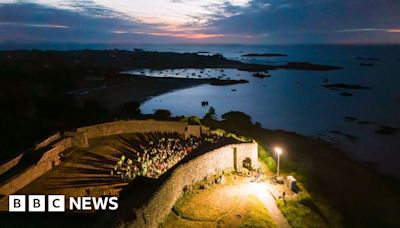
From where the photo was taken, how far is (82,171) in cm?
1558

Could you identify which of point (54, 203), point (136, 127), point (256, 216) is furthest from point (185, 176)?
point (136, 127)

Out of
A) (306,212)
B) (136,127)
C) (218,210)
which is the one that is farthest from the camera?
(136,127)

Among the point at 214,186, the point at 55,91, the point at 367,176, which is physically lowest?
the point at 367,176

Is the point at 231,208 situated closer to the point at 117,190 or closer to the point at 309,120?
the point at 117,190

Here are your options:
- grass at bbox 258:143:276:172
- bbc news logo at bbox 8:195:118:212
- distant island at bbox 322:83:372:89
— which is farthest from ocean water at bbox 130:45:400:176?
bbc news logo at bbox 8:195:118:212

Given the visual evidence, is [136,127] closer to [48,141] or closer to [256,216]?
[48,141]

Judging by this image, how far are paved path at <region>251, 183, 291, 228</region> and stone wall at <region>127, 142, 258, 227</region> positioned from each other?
2.00m

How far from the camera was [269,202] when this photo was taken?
48.1 ft

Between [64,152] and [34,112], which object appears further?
[34,112]

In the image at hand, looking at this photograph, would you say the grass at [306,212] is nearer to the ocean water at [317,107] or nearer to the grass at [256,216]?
the grass at [256,216]

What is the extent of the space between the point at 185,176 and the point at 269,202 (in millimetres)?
3615

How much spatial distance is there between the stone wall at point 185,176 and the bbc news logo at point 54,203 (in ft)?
4.38

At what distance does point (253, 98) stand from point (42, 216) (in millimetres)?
46321

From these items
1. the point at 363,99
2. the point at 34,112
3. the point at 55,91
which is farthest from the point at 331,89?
the point at 34,112
